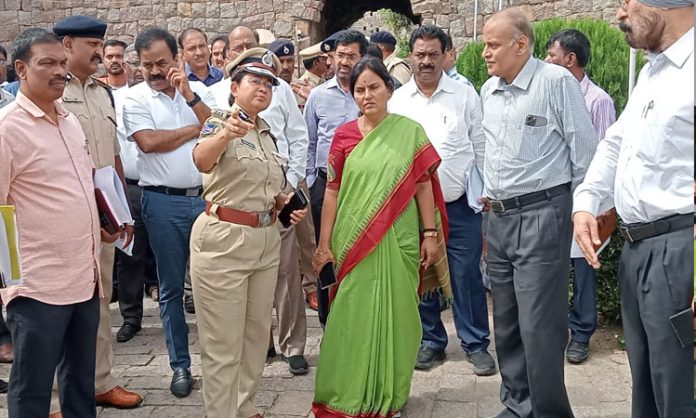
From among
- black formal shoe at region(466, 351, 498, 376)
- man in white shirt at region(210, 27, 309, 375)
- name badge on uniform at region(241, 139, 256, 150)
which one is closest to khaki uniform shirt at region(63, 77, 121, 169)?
man in white shirt at region(210, 27, 309, 375)

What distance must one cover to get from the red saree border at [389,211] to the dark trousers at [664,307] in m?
1.21

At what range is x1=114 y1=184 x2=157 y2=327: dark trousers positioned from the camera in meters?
5.04

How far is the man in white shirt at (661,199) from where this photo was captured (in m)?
2.27

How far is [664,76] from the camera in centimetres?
233

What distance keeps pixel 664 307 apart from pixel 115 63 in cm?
502

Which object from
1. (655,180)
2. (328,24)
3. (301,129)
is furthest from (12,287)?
(328,24)

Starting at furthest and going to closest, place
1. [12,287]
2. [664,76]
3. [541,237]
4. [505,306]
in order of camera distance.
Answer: [505,306], [541,237], [12,287], [664,76]

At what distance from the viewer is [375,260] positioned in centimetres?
345

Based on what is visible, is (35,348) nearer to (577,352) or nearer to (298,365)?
(298,365)

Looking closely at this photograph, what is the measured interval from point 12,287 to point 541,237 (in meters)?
2.15

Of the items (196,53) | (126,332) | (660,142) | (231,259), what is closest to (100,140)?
(231,259)

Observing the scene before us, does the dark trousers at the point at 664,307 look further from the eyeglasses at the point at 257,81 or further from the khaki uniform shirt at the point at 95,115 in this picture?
the khaki uniform shirt at the point at 95,115

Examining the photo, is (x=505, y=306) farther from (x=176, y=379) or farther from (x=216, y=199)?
(x=176, y=379)

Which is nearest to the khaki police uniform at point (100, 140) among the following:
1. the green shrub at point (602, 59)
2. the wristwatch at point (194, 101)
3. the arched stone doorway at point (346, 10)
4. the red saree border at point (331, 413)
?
the wristwatch at point (194, 101)
